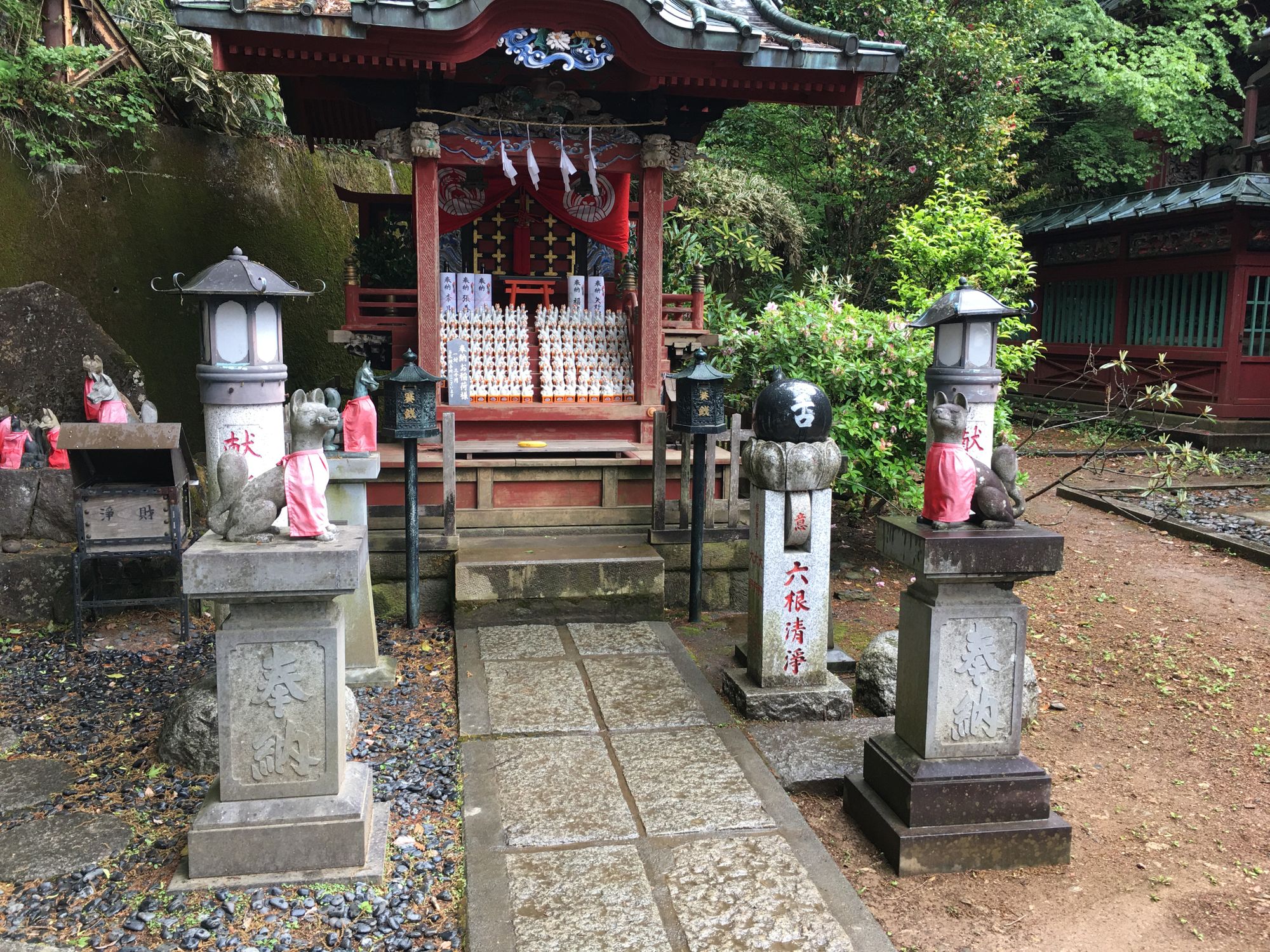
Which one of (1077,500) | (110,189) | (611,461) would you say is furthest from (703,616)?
(110,189)

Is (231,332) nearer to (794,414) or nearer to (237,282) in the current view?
(237,282)

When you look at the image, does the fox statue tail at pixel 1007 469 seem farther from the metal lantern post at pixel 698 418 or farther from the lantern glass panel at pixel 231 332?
the lantern glass panel at pixel 231 332

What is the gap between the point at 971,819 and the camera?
A: 413 cm

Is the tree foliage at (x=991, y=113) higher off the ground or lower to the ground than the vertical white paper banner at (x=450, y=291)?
higher

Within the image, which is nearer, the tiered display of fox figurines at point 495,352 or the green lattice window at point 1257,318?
the tiered display of fox figurines at point 495,352

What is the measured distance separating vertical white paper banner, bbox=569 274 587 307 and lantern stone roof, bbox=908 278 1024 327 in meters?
5.72

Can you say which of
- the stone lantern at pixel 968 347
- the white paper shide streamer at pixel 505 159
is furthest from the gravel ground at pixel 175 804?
the white paper shide streamer at pixel 505 159

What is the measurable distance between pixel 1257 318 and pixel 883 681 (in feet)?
42.5

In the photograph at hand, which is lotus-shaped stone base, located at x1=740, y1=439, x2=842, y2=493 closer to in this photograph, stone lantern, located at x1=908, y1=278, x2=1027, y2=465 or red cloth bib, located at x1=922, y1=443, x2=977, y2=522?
stone lantern, located at x1=908, y1=278, x2=1027, y2=465

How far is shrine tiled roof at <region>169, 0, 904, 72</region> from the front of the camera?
295 inches

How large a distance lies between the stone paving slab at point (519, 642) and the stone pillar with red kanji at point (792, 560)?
151 centimetres

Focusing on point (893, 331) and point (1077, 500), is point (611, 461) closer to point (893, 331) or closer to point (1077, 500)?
point (893, 331)

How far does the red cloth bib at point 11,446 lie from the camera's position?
750cm

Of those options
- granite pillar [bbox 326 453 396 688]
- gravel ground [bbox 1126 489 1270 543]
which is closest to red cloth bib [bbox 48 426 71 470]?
granite pillar [bbox 326 453 396 688]
